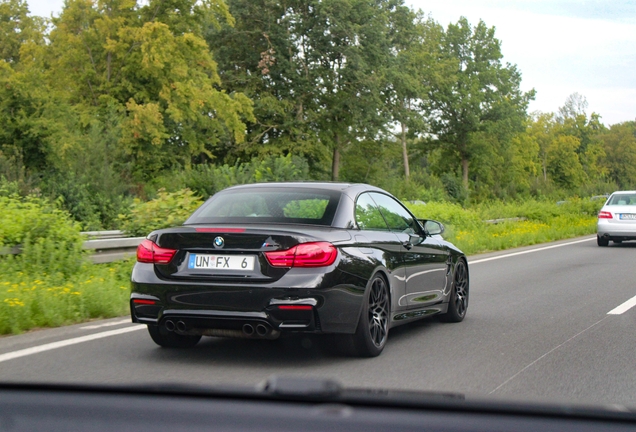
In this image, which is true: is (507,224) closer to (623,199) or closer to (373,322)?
(623,199)

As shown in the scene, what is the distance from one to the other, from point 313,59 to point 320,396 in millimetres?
50348

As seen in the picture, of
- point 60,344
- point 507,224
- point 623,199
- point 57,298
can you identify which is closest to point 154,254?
point 60,344

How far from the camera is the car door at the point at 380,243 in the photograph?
22.8 feet

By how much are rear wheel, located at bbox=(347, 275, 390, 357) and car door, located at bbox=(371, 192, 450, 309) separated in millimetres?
485

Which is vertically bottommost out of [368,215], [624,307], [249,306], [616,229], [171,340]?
[616,229]

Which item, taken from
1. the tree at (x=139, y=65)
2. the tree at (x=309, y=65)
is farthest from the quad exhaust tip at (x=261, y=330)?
the tree at (x=309, y=65)

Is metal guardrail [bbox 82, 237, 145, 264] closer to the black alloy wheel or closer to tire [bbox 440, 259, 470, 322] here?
tire [bbox 440, 259, 470, 322]

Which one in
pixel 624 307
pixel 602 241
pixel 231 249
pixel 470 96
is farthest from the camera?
pixel 470 96

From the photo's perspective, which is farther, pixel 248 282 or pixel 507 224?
pixel 507 224

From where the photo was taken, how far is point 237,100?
4491 centimetres

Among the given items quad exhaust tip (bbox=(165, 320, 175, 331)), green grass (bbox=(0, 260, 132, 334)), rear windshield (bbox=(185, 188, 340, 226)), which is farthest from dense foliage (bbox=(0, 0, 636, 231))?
quad exhaust tip (bbox=(165, 320, 175, 331))

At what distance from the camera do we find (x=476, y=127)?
7719 cm

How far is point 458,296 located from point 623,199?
16397mm

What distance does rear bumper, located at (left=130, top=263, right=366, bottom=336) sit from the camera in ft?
20.0
